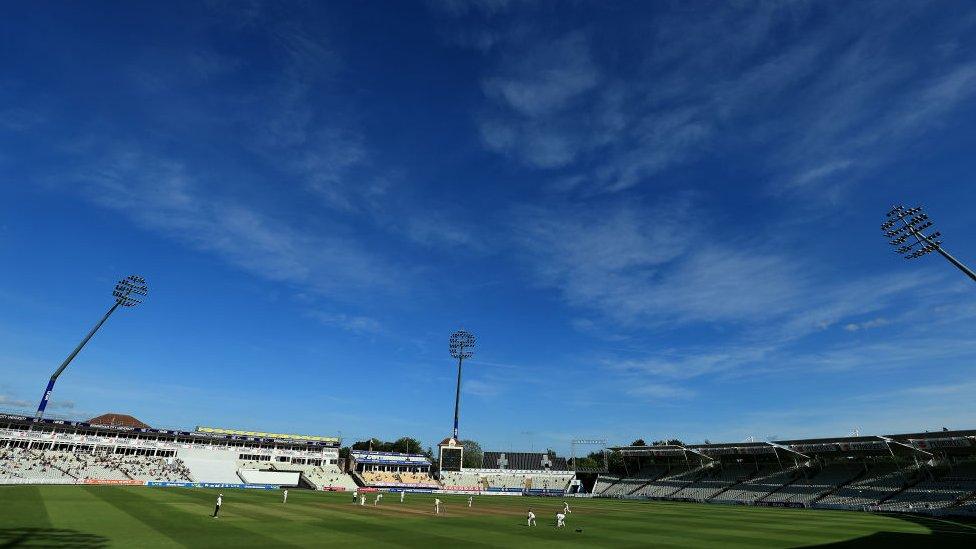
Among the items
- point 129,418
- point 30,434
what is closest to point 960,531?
point 30,434

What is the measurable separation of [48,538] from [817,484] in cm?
9608

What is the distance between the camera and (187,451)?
10462cm

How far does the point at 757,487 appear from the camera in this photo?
88.1 metres

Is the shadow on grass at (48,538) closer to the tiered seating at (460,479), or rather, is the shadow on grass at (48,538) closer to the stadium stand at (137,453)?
the stadium stand at (137,453)

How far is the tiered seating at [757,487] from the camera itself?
8544 centimetres

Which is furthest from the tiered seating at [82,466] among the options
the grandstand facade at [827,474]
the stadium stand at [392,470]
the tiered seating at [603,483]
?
the grandstand facade at [827,474]

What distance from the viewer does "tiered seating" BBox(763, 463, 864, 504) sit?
79.2 m

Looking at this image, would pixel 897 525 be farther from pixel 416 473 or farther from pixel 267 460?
pixel 267 460

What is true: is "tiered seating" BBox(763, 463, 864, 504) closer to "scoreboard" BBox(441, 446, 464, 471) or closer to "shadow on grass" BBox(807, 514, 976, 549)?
"shadow on grass" BBox(807, 514, 976, 549)

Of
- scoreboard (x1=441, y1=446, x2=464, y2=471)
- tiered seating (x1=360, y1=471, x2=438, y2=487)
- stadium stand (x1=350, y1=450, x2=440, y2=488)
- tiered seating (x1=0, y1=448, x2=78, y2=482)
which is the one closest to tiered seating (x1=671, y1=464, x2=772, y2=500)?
scoreboard (x1=441, y1=446, x2=464, y2=471)

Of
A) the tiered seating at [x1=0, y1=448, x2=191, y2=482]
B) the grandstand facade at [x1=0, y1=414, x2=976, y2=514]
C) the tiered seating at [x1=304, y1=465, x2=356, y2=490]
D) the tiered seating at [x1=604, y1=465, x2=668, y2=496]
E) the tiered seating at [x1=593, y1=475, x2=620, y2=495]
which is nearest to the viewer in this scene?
the grandstand facade at [x1=0, y1=414, x2=976, y2=514]

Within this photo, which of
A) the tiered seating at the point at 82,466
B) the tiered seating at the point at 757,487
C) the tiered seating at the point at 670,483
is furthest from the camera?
the tiered seating at the point at 670,483

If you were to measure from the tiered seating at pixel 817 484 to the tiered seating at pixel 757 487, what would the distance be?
189 centimetres

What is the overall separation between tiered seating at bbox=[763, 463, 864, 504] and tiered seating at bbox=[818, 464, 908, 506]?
191 centimetres
